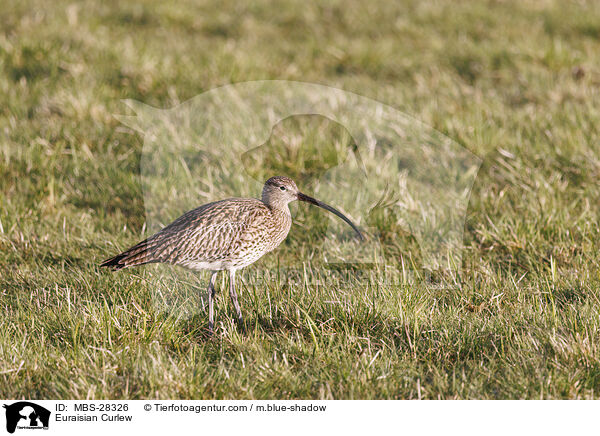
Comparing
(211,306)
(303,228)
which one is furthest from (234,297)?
(303,228)

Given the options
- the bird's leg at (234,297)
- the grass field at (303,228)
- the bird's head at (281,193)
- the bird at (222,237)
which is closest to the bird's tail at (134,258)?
the bird at (222,237)

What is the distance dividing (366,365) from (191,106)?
4201 mm

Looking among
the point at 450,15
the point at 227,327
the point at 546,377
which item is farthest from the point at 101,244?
the point at 450,15

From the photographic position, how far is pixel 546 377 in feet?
12.6

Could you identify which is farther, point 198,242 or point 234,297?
point 234,297

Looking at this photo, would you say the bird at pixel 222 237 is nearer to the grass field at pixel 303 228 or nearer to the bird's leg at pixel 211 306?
the bird's leg at pixel 211 306

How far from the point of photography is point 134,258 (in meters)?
4.20

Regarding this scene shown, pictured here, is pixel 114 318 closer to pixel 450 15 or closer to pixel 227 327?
pixel 227 327

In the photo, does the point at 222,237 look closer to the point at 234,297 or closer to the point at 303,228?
the point at 234,297
